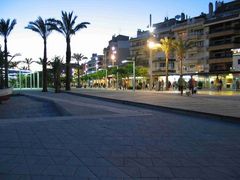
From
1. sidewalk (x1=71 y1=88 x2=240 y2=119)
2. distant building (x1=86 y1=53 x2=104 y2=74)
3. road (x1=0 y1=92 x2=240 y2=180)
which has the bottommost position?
road (x1=0 y1=92 x2=240 y2=180)

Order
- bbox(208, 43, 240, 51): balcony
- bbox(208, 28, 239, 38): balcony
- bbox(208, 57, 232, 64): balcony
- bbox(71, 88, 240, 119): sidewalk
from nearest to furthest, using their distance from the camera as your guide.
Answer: bbox(71, 88, 240, 119): sidewalk
bbox(208, 28, 239, 38): balcony
bbox(208, 43, 240, 51): balcony
bbox(208, 57, 232, 64): balcony

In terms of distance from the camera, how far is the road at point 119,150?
512 centimetres

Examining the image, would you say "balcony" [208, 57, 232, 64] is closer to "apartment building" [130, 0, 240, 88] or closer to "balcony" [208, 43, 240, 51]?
"apartment building" [130, 0, 240, 88]

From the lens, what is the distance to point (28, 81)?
7162 cm

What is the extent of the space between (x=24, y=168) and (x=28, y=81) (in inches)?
2693

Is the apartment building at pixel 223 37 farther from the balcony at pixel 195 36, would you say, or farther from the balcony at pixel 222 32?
the balcony at pixel 195 36

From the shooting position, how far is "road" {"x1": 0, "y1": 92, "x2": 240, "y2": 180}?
16.8 feet

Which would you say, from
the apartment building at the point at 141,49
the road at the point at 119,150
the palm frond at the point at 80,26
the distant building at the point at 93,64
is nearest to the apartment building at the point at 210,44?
the apartment building at the point at 141,49

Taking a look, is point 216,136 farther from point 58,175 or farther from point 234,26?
point 234,26

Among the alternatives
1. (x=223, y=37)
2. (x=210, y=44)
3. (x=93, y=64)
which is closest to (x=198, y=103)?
(x=223, y=37)

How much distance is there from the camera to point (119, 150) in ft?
21.8

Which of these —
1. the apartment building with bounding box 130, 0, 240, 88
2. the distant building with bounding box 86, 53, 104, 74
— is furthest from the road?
Result: the distant building with bounding box 86, 53, 104, 74

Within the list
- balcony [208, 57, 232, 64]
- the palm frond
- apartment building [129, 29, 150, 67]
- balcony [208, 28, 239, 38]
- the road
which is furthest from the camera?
apartment building [129, 29, 150, 67]

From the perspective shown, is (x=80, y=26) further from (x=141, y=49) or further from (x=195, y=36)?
(x=141, y=49)
